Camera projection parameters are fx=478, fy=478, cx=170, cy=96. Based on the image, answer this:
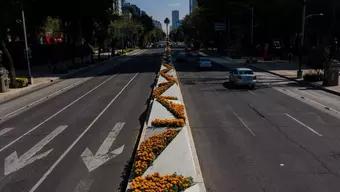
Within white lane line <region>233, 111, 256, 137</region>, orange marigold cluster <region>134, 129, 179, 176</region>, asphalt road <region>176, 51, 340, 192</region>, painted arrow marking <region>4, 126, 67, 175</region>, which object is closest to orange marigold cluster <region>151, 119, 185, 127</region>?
asphalt road <region>176, 51, 340, 192</region>

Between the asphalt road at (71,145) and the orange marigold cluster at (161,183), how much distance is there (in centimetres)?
158

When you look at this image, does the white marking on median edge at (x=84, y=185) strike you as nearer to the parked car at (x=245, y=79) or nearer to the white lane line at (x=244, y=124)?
the white lane line at (x=244, y=124)

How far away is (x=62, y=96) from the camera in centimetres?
3756

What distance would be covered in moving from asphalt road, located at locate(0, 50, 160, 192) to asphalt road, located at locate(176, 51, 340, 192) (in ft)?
9.64

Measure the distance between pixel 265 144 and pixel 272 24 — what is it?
257 feet

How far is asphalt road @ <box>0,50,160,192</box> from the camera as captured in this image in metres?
14.1

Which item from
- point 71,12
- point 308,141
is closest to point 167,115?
point 308,141

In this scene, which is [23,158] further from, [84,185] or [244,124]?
[244,124]

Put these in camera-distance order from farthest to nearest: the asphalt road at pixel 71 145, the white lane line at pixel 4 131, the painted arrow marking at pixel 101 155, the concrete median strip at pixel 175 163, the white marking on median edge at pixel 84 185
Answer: the white lane line at pixel 4 131
the painted arrow marking at pixel 101 155
the asphalt road at pixel 71 145
the white marking on median edge at pixel 84 185
the concrete median strip at pixel 175 163

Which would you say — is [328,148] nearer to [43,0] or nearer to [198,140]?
[198,140]

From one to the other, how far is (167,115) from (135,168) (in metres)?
8.78

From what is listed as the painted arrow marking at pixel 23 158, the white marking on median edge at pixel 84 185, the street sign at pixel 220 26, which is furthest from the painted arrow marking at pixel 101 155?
the street sign at pixel 220 26

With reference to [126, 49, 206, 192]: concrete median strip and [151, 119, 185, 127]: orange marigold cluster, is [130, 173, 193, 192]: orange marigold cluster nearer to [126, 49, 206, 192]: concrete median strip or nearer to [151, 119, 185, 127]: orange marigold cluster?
[126, 49, 206, 192]: concrete median strip

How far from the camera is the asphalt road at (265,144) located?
13656 millimetres
